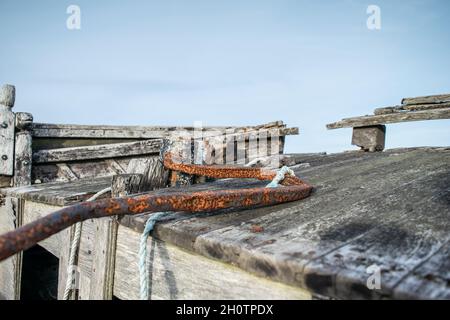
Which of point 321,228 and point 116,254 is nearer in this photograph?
point 321,228

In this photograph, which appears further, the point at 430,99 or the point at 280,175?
the point at 430,99

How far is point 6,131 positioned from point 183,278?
395 centimetres

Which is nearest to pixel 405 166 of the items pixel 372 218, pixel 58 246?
pixel 372 218

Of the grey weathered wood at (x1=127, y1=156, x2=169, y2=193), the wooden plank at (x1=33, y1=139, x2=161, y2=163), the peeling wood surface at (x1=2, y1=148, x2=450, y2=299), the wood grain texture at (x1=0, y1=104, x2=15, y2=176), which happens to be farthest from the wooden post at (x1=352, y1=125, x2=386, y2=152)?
the wood grain texture at (x1=0, y1=104, x2=15, y2=176)

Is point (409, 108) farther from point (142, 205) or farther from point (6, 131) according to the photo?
point (6, 131)

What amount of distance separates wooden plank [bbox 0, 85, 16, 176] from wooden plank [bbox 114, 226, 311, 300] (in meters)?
3.31

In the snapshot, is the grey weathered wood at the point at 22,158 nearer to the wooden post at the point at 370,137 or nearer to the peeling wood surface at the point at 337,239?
the peeling wood surface at the point at 337,239

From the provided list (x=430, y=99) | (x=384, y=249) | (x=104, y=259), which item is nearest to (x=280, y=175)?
(x=384, y=249)

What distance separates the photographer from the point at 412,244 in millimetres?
1087

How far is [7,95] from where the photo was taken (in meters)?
4.05

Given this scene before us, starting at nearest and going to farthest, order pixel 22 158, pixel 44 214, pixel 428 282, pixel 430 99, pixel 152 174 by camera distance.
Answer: pixel 428 282 < pixel 152 174 < pixel 44 214 < pixel 22 158 < pixel 430 99
